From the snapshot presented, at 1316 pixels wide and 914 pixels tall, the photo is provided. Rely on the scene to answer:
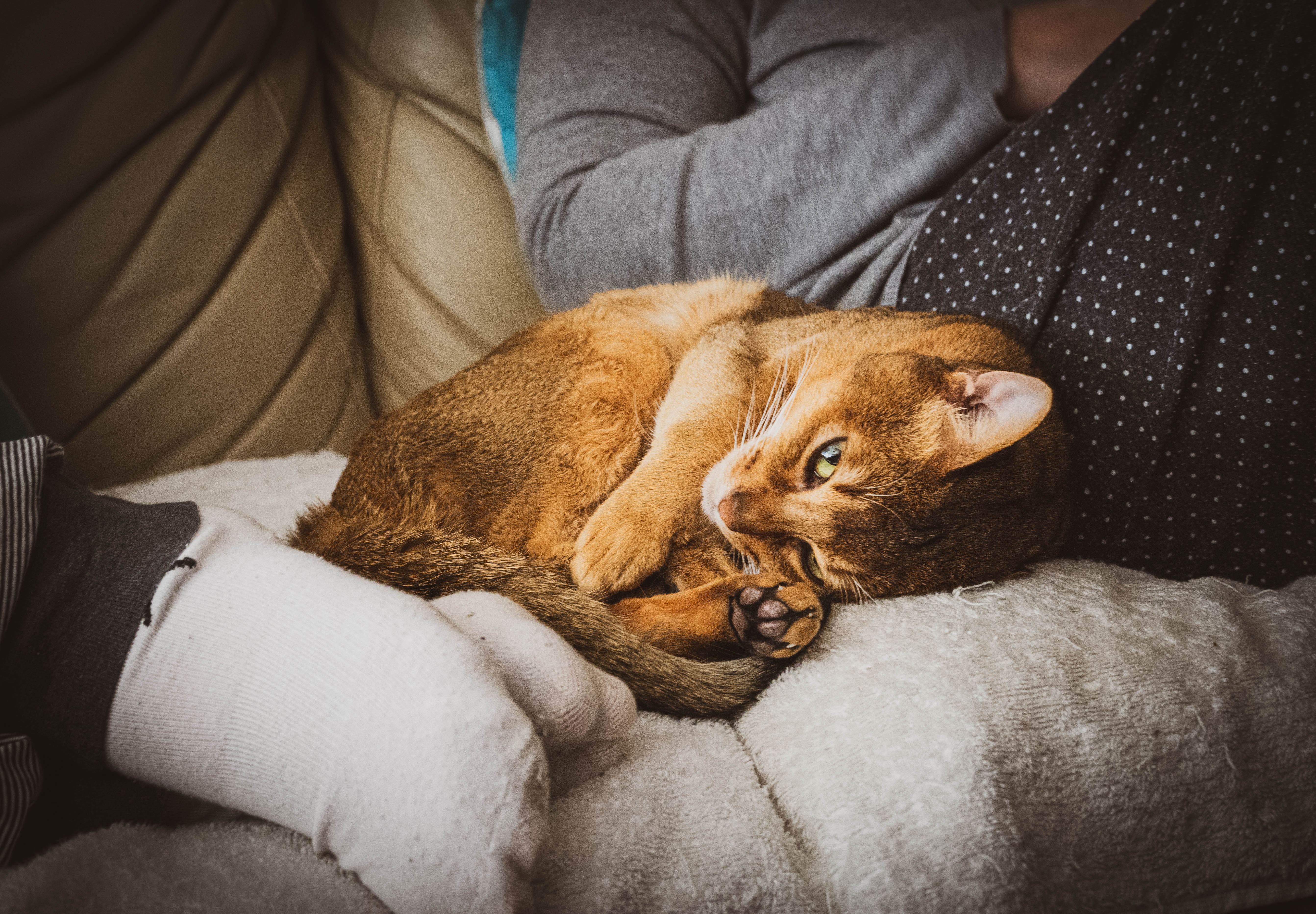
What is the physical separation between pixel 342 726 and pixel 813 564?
2.49ft

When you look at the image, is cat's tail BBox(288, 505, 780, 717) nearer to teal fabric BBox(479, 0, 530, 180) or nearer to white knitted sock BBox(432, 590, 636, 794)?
white knitted sock BBox(432, 590, 636, 794)

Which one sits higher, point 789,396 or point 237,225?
point 237,225

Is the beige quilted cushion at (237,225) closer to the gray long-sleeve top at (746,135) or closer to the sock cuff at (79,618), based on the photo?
the gray long-sleeve top at (746,135)

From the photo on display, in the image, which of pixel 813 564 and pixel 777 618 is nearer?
pixel 777 618

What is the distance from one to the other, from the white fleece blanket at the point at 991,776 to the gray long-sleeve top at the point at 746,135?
819 mm

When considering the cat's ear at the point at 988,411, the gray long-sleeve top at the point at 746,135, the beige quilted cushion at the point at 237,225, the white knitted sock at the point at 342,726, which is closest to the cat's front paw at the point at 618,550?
the white knitted sock at the point at 342,726

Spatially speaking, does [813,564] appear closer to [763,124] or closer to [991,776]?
[991,776]

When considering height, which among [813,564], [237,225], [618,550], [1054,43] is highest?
[1054,43]

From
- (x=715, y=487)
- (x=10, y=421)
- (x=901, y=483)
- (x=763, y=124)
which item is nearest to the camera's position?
(x=901, y=483)

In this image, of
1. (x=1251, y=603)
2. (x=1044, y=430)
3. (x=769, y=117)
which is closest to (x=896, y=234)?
(x=769, y=117)

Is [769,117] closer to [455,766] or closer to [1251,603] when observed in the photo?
[1251,603]

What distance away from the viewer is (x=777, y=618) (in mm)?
961

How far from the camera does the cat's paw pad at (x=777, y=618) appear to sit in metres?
0.94

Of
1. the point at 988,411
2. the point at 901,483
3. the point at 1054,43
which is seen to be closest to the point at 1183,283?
the point at 988,411
